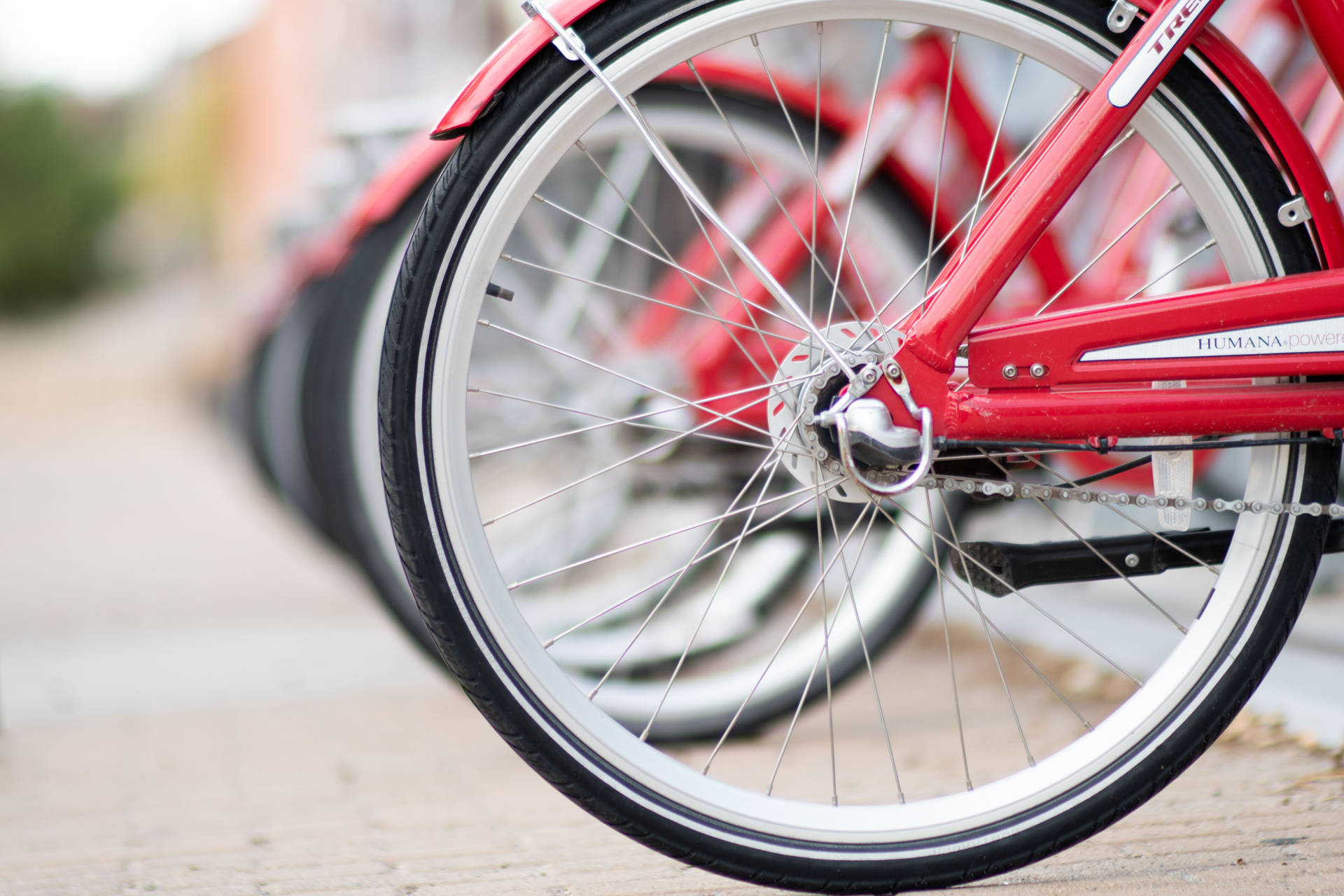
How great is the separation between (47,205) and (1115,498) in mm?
32739

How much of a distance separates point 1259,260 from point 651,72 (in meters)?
0.71

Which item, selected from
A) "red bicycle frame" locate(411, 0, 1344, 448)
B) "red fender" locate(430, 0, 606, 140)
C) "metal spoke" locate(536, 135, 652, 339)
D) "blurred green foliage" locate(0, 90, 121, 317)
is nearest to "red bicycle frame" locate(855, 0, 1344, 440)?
"red bicycle frame" locate(411, 0, 1344, 448)

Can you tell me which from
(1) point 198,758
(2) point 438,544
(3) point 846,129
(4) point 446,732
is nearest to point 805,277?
(3) point 846,129

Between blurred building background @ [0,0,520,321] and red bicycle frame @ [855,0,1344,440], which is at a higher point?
blurred building background @ [0,0,520,321]

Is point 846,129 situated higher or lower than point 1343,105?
higher

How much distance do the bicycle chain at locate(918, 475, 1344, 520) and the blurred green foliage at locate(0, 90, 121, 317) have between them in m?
32.1

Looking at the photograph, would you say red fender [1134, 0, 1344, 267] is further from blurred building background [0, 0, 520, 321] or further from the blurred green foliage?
the blurred green foliage

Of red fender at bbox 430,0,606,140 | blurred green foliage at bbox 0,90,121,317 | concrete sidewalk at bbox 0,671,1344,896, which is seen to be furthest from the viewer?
blurred green foliage at bbox 0,90,121,317

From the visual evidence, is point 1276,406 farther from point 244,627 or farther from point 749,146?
point 244,627

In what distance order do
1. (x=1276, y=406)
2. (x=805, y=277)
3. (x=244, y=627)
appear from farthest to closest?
(x=244, y=627) < (x=805, y=277) < (x=1276, y=406)

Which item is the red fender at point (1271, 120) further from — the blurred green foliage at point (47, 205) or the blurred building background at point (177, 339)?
the blurred green foliage at point (47, 205)

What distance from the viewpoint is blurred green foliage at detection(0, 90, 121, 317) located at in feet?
95.5

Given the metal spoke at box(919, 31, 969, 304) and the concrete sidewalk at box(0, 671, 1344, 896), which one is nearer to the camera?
the metal spoke at box(919, 31, 969, 304)

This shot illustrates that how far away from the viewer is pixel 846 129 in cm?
242
